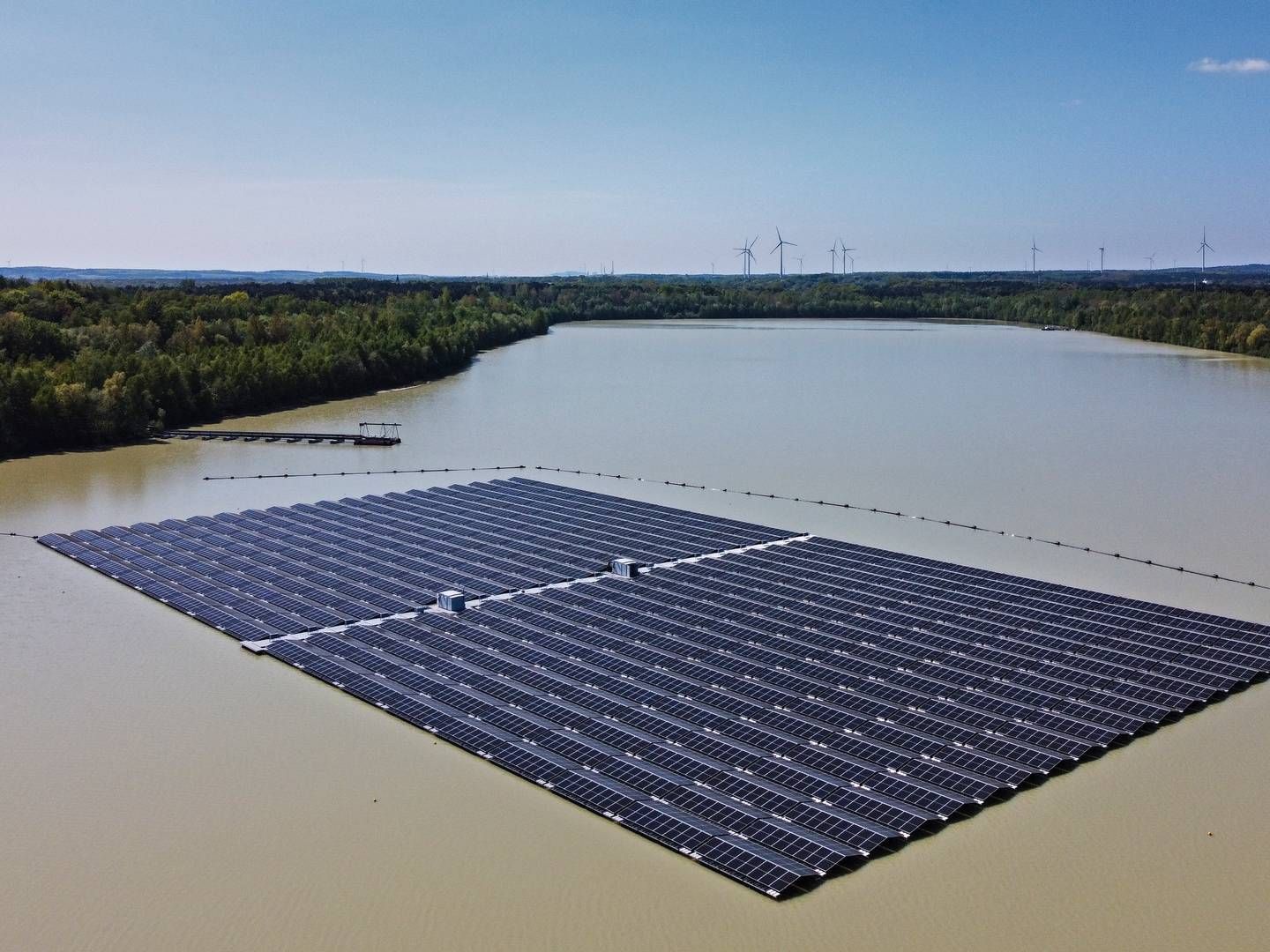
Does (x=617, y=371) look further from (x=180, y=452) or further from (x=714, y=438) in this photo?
(x=180, y=452)

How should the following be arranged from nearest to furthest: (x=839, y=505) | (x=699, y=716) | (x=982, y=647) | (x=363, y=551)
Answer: (x=699, y=716) < (x=982, y=647) < (x=363, y=551) < (x=839, y=505)

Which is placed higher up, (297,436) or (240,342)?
(240,342)

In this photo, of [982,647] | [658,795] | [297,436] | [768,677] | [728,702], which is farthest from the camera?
[297,436]

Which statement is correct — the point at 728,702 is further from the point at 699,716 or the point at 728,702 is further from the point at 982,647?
the point at 982,647

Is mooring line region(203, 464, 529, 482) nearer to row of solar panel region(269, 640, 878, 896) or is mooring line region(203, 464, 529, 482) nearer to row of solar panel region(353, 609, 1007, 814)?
row of solar panel region(353, 609, 1007, 814)

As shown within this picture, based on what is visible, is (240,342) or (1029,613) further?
(240,342)

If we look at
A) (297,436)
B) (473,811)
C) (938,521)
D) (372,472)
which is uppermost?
(297,436)

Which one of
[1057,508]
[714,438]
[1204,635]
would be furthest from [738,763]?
[714,438]

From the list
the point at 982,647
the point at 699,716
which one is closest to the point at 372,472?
the point at 699,716

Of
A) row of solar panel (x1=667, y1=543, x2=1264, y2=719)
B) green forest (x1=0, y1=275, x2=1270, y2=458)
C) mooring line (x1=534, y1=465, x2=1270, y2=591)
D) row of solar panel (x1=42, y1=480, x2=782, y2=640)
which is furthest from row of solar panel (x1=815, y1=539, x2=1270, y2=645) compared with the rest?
green forest (x1=0, y1=275, x2=1270, y2=458)
